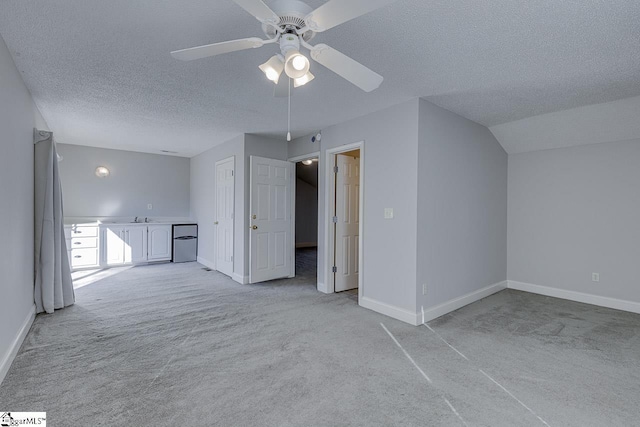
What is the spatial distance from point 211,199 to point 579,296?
5.94m

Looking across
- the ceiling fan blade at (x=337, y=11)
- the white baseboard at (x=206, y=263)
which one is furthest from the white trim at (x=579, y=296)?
the white baseboard at (x=206, y=263)

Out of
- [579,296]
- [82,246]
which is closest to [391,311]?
[579,296]

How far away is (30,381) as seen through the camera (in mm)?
1993

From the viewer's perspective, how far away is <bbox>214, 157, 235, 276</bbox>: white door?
502 cm

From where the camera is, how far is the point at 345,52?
7.21ft

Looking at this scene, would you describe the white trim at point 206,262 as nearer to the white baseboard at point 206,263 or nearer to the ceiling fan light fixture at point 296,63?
the white baseboard at point 206,263

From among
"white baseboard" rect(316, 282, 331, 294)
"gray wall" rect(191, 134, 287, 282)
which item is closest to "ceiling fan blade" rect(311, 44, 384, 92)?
"white baseboard" rect(316, 282, 331, 294)

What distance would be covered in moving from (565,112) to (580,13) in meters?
2.14

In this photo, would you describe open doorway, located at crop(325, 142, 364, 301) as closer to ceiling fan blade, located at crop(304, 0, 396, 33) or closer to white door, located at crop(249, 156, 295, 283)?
white door, located at crop(249, 156, 295, 283)

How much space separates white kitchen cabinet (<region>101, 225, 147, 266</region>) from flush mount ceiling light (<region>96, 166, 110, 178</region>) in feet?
3.64

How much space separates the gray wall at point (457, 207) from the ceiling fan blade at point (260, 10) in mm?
2108

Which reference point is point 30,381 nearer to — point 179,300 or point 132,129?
point 179,300

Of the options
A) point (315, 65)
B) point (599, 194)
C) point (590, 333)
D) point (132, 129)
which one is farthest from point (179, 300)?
point (599, 194)

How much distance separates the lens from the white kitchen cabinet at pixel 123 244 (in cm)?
563
